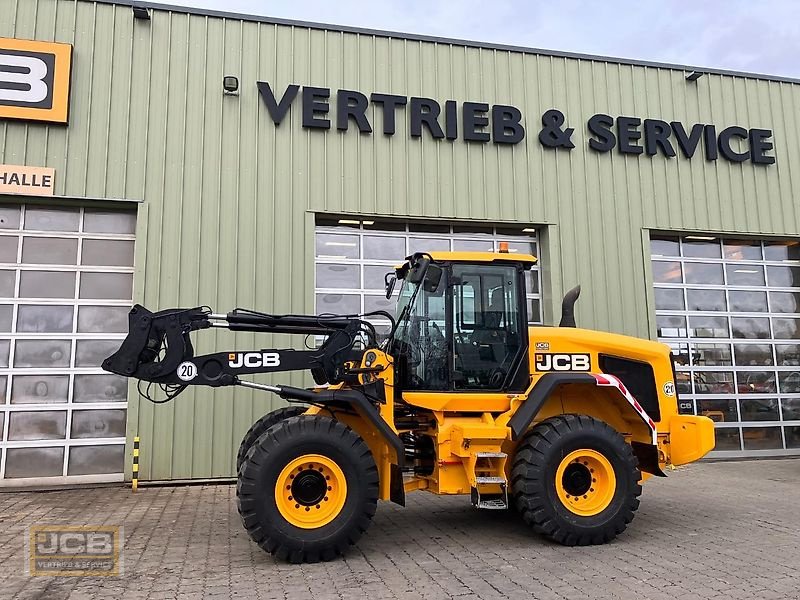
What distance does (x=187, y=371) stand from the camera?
19.6 feet

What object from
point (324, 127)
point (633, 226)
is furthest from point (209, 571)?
point (633, 226)

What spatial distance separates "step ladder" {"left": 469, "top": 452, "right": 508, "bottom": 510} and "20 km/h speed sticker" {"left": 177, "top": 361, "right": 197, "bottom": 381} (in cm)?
274

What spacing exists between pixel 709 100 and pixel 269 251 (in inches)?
369

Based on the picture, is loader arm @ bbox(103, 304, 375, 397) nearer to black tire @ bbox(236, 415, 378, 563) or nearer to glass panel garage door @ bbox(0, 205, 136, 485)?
black tire @ bbox(236, 415, 378, 563)

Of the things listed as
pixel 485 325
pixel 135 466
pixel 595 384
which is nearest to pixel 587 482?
pixel 595 384

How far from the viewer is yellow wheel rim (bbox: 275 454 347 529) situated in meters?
5.48

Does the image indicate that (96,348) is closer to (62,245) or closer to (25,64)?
(62,245)

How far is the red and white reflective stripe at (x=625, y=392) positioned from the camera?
6.35 metres

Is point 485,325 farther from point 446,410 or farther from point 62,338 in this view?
point 62,338

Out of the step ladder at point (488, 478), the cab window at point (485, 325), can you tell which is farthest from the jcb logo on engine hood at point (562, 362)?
the step ladder at point (488, 478)

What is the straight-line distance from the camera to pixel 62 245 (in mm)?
10117

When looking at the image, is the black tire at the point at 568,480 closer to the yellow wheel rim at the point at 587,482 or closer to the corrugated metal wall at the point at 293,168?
the yellow wheel rim at the point at 587,482

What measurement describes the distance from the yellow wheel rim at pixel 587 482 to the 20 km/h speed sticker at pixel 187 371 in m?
3.57

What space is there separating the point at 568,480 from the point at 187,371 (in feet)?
12.3
